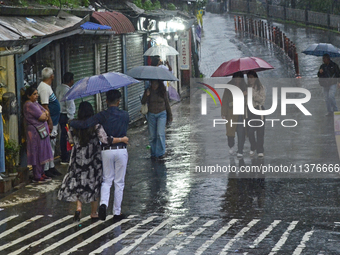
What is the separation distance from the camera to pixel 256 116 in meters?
12.4

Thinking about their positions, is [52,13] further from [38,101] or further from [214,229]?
[214,229]

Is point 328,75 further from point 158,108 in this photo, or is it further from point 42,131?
point 42,131

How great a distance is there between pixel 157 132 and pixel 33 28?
353 cm

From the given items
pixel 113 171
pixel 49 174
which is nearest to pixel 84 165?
pixel 113 171

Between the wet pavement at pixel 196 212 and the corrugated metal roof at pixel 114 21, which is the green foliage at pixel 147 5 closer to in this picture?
the corrugated metal roof at pixel 114 21

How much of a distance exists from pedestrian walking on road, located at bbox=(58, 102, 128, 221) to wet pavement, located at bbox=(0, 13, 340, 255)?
39 centimetres

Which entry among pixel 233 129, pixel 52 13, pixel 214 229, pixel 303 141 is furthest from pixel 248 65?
pixel 214 229

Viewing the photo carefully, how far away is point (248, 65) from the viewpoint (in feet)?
39.0

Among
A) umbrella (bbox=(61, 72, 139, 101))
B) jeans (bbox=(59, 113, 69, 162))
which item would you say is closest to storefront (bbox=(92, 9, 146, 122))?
jeans (bbox=(59, 113, 69, 162))

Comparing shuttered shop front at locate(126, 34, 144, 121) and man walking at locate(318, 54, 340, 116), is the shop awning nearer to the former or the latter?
shuttered shop front at locate(126, 34, 144, 121)

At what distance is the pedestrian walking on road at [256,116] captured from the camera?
1230 centimetres

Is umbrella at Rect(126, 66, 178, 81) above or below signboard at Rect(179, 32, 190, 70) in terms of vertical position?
below

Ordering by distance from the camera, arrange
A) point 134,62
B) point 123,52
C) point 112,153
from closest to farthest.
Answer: point 112,153 < point 123,52 < point 134,62

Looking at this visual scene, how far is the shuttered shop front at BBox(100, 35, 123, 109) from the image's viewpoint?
16.4 m
